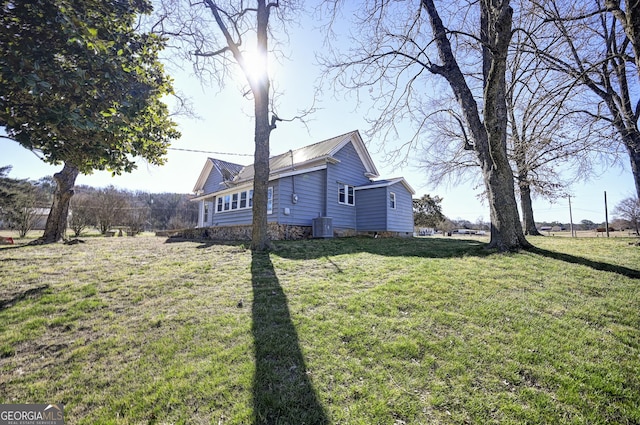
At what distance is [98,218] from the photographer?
21.0 meters

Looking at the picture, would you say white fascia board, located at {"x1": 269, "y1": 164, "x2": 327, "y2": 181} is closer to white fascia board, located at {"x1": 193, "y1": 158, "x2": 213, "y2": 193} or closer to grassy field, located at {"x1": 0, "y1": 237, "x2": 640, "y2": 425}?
grassy field, located at {"x1": 0, "y1": 237, "x2": 640, "y2": 425}

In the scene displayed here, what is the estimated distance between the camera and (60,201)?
37.6 feet

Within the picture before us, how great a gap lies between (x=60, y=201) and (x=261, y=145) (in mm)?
9513

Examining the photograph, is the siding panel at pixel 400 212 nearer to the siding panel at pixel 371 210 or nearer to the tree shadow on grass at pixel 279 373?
the siding panel at pixel 371 210

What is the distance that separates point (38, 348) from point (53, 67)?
3785mm

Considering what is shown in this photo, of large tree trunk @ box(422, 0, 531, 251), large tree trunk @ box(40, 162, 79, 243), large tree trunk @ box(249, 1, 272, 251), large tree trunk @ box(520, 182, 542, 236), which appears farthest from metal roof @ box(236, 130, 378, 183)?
large tree trunk @ box(40, 162, 79, 243)

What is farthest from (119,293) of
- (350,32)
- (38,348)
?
(350,32)

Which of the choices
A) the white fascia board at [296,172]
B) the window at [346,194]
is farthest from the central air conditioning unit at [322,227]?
the white fascia board at [296,172]

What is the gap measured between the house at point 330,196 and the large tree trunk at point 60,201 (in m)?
7.15

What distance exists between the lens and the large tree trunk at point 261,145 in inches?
354

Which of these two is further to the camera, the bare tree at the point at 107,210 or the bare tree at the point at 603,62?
the bare tree at the point at 107,210

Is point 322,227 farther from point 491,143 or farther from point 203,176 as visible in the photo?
point 203,176

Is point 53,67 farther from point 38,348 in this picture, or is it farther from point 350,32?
point 350,32

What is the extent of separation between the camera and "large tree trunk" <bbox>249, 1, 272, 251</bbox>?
8.99 m
